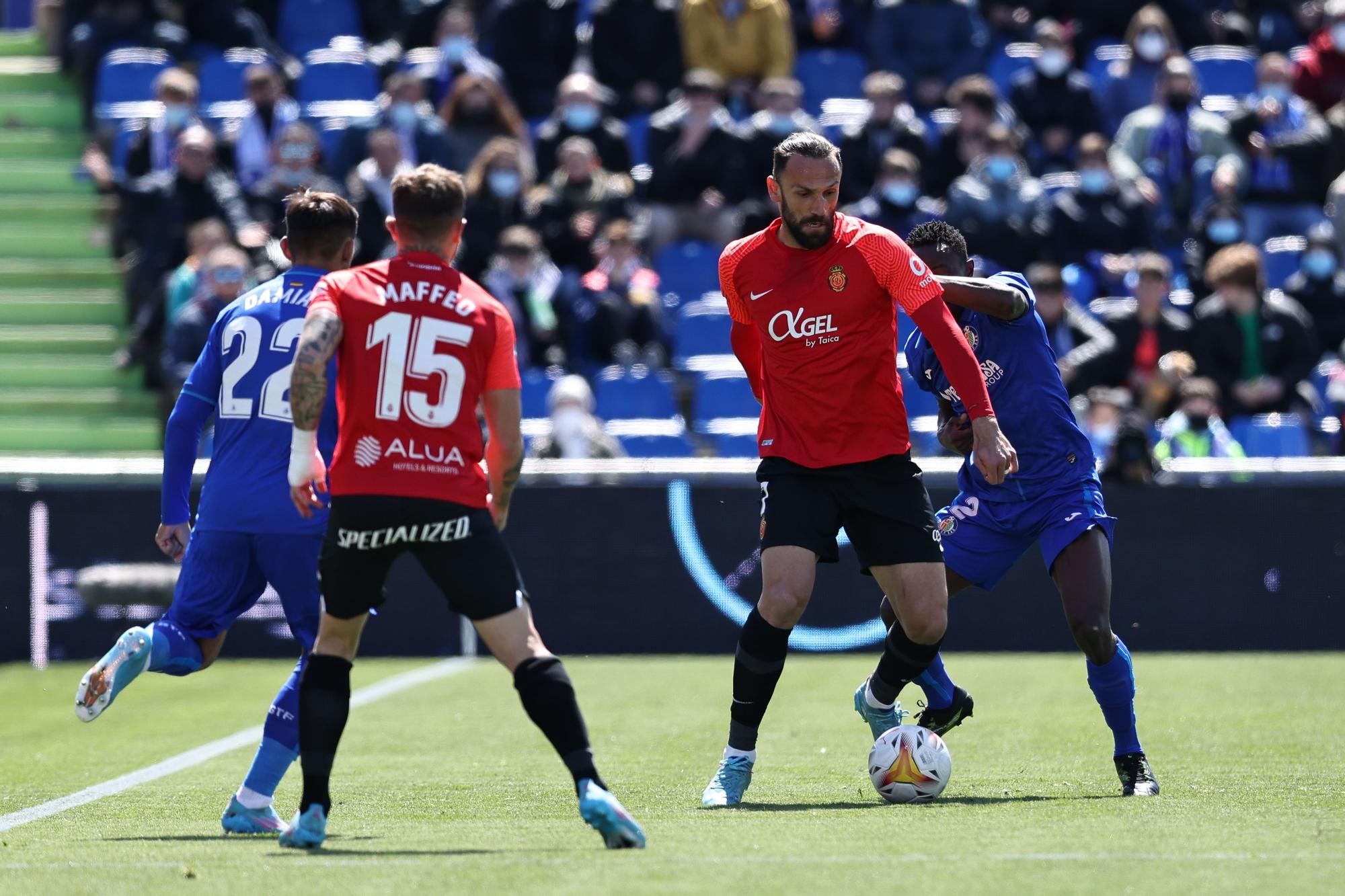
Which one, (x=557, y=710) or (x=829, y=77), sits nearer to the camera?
(x=557, y=710)

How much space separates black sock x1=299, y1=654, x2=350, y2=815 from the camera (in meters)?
5.89

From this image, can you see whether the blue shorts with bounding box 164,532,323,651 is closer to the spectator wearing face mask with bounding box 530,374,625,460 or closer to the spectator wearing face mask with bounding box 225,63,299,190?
the spectator wearing face mask with bounding box 530,374,625,460

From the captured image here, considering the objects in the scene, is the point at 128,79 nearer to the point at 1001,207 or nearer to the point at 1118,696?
the point at 1001,207

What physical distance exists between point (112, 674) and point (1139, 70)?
14.1 m

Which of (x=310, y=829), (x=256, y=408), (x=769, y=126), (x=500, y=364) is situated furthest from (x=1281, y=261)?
(x=310, y=829)

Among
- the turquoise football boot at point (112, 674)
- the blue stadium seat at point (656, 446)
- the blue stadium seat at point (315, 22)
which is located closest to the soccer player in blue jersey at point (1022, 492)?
the turquoise football boot at point (112, 674)

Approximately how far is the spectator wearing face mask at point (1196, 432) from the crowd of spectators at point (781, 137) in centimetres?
2

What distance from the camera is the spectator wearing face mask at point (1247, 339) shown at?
15.5m

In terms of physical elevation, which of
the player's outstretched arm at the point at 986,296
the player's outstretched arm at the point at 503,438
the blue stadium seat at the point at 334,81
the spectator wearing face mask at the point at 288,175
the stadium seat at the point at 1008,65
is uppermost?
the player's outstretched arm at the point at 986,296

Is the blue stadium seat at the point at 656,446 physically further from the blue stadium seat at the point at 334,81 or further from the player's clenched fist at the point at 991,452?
the player's clenched fist at the point at 991,452

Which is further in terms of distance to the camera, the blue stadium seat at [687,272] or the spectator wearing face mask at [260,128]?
the spectator wearing face mask at [260,128]

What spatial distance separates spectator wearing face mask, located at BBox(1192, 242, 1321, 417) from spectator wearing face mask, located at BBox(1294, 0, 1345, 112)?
12.9ft

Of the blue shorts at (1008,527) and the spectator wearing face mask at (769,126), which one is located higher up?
the blue shorts at (1008,527)

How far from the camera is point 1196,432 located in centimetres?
1449
